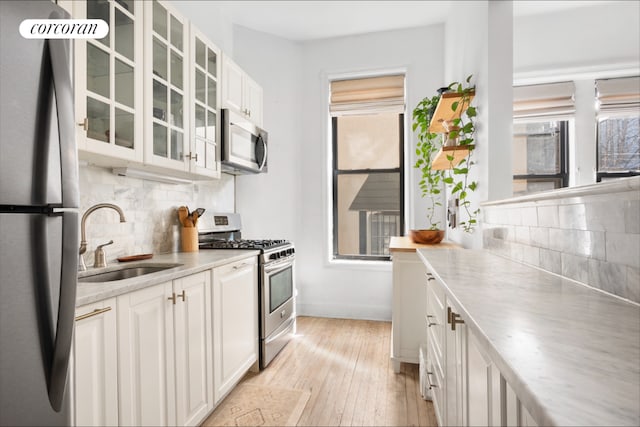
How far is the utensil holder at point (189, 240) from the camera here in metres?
2.42

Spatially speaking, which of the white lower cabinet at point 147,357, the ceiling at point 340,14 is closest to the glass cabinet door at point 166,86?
the white lower cabinet at point 147,357

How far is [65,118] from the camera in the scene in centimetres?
89

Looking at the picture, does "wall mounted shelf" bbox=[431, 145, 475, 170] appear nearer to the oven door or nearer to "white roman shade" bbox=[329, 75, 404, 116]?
"white roman shade" bbox=[329, 75, 404, 116]

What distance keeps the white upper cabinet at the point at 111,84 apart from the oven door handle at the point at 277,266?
115 centimetres

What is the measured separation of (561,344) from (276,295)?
7.46 ft

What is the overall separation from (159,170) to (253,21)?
7.09 feet

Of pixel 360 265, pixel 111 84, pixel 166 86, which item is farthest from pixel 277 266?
pixel 111 84

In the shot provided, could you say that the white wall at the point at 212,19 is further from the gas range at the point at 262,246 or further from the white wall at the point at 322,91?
the gas range at the point at 262,246

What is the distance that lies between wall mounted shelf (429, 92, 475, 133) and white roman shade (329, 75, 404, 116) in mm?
1257

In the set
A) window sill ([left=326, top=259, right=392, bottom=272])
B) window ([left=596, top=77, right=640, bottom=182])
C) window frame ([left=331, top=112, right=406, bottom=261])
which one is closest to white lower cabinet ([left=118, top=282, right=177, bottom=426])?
window sill ([left=326, top=259, right=392, bottom=272])

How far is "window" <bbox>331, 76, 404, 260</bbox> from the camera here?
12.1 ft

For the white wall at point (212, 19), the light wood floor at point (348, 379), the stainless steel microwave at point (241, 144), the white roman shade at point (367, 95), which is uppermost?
the white wall at point (212, 19)

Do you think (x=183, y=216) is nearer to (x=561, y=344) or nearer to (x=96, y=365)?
(x=96, y=365)

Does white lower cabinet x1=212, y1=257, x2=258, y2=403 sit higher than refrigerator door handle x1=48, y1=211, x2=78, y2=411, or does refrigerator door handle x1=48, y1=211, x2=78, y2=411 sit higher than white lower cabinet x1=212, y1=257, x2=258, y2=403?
refrigerator door handle x1=48, y1=211, x2=78, y2=411
